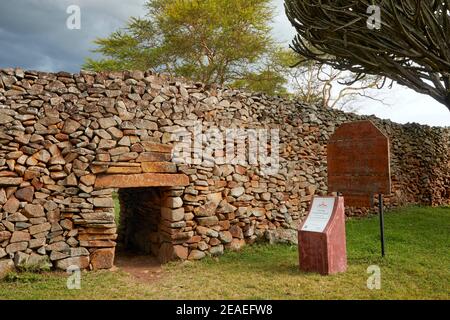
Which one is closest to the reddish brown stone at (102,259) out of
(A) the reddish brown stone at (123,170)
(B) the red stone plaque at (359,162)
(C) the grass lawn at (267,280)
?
(C) the grass lawn at (267,280)

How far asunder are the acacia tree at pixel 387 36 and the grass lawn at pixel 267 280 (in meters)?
3.63

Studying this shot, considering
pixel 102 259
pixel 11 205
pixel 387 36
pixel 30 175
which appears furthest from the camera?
pixel 387 36

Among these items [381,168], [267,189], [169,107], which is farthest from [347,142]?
[169,107]

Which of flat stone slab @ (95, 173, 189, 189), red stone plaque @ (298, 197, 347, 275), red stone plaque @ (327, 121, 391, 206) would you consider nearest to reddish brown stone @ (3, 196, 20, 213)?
flat stone slab @ (95, 173, 189, 189)

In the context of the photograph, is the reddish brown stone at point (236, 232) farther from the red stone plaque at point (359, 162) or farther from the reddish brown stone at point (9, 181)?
the reddish brown stone at point (9, 181)

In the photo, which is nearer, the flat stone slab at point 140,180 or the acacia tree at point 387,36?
the flat stone slab at point 140,180

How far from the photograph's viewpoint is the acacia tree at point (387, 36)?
6418 millimetres

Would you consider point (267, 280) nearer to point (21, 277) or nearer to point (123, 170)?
point (123, 170)

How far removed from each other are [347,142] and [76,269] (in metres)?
4.68

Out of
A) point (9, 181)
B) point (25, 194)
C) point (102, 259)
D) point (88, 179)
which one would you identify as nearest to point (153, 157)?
point (88, 179)

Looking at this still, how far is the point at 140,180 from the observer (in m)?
5.53

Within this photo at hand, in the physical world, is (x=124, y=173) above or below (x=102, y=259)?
above

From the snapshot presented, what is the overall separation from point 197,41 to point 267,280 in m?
12.0
